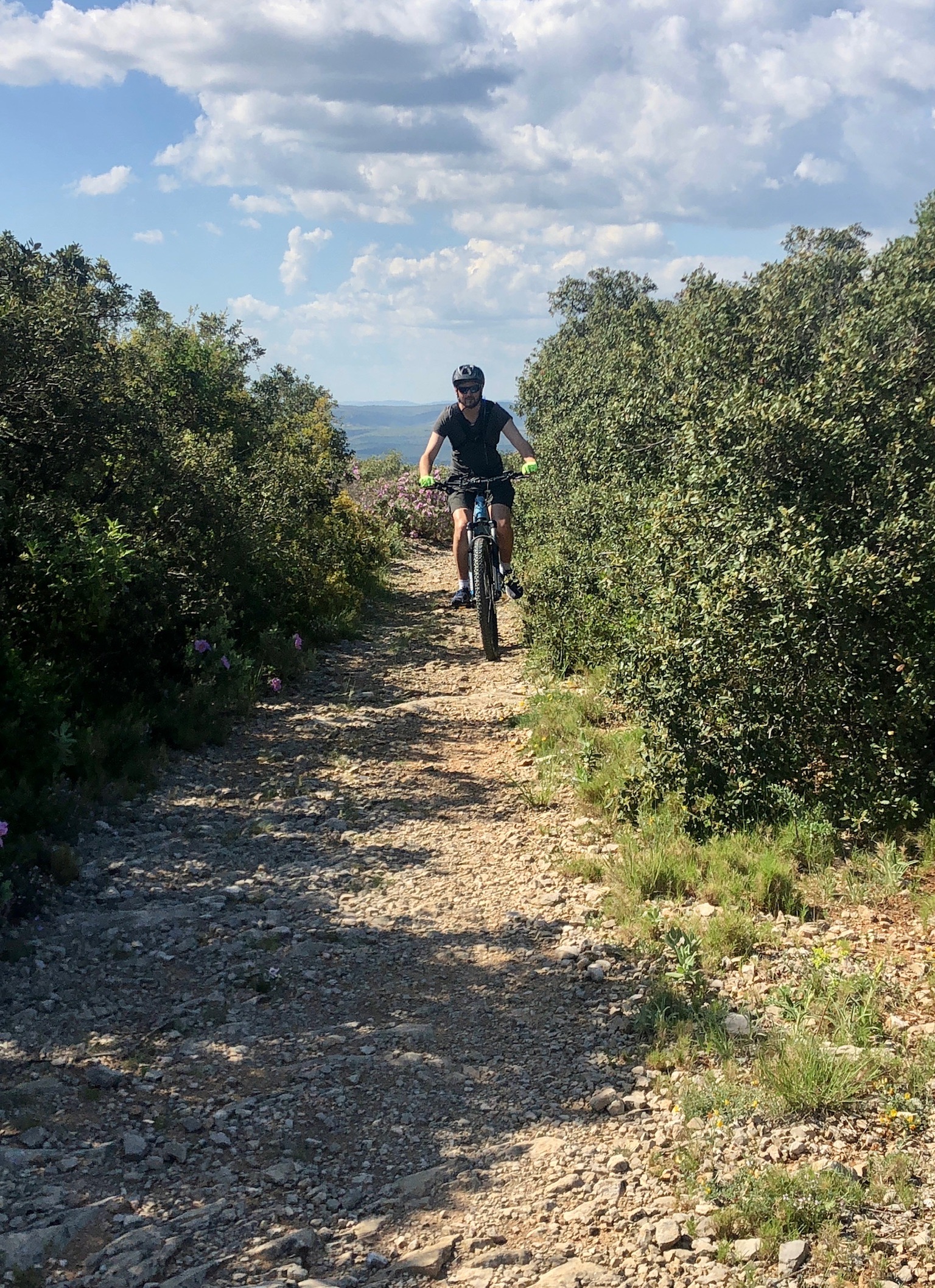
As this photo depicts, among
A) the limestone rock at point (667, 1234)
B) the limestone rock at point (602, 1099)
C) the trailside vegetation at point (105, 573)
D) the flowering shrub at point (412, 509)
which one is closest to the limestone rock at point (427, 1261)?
the limestone rock at point (667, 1234)

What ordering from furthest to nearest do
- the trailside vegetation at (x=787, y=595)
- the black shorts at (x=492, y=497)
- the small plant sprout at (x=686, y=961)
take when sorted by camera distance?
the black shorts at (x=492, y=497) → the trailside vegetation at (x=787, y=595) → the small plant sprout at (x=686, y=961)

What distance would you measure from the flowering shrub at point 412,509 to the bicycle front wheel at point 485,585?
32.0 feet

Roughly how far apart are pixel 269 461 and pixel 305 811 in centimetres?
683

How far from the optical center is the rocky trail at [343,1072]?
294cm

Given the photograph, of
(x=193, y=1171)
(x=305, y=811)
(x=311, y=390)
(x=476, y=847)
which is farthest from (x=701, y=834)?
(x=311, y=390)

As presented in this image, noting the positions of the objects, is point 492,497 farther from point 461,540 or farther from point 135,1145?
point 135,1145

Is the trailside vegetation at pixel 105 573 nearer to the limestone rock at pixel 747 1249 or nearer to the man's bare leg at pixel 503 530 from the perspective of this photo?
the man's bare leg at pixel 503 530

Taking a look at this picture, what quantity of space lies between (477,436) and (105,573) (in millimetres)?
3737

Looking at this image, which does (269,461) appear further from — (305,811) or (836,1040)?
(836,1040)

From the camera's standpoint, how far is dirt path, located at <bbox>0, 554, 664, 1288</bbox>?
299cm

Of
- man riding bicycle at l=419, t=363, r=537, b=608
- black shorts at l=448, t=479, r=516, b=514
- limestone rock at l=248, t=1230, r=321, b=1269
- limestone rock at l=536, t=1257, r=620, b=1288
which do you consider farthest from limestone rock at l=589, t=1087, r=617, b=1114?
black shorts at l=448, t=479, r=516, b=514

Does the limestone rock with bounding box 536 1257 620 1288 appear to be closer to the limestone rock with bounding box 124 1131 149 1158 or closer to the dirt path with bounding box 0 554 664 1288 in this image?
the dirt path with bounding box 0 554 664 1288

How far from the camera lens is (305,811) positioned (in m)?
6.50

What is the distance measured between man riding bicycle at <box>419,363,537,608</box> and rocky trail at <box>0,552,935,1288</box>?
9.97 feet
